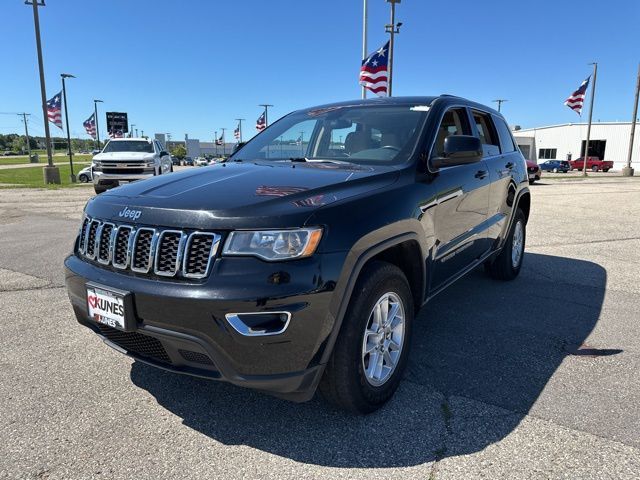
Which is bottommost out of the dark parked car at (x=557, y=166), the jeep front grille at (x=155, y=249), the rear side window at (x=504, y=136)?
the dark parked car at (x=557, y=166)

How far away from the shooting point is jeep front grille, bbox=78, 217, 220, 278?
7.23 ft

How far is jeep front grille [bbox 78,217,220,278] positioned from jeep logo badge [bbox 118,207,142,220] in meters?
0.05

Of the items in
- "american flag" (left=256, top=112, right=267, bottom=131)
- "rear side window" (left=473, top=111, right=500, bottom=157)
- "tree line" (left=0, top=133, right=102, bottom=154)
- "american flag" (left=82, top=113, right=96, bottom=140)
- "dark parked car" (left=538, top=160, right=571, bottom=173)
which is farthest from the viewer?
"tree line" (left=0, top=133, right=102, bottom=154)

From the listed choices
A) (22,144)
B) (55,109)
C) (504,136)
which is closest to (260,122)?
(55,109)

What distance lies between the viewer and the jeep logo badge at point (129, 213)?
2422mm

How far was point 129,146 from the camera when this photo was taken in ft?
51.5

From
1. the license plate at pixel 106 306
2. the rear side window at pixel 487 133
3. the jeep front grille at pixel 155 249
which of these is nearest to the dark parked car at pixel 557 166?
the rear side window at pixel 487 133

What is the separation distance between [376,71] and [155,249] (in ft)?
50.7

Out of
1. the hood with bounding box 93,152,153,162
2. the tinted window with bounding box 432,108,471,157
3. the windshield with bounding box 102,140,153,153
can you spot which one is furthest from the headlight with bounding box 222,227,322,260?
the windshield with bounding box 102,140,153,153

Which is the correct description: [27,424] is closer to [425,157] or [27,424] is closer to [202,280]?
[202,280]

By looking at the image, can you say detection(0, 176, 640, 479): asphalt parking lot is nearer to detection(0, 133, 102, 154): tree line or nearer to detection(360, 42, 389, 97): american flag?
detection(360, 42, 389, 97): american flag

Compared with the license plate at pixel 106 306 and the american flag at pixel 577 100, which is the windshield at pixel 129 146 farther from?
the american flag at pixel 577 100

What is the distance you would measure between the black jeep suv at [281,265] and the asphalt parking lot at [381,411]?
303mm

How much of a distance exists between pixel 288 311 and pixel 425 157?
5.33 ft
